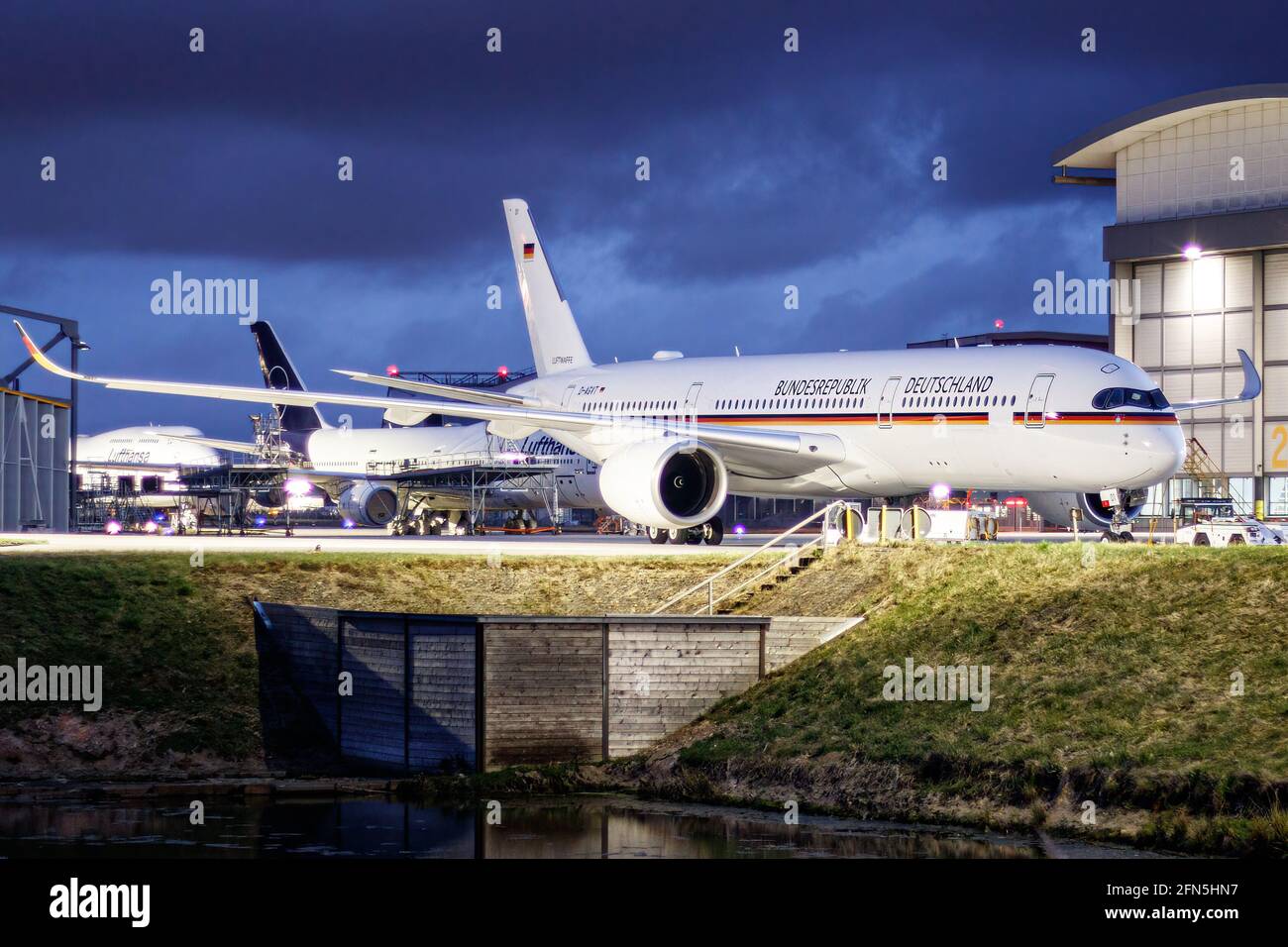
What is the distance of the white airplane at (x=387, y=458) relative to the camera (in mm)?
55594

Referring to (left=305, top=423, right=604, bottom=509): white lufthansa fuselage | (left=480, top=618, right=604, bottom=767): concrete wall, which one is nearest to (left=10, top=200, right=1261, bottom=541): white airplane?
(left=480, top=618, right=604, bottom=767): concrete wall

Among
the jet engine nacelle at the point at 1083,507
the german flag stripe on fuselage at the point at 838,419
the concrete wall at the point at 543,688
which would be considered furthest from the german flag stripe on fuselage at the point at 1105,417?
the concrete wall at the point at 543,688

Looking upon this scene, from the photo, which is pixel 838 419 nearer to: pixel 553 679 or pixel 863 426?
pixel 863 426

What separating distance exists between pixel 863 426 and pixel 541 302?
16.4m

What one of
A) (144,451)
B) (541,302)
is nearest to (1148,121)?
(541,302)

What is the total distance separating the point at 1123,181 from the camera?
6444 centimetres

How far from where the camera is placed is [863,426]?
35375mm

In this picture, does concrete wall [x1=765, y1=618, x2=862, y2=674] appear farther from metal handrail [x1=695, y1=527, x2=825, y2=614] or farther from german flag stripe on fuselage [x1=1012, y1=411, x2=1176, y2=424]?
german flag stripe on fuselage [x1=1012, y1=411, x2=1176, y2=424]

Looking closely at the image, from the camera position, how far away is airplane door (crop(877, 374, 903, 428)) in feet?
114
